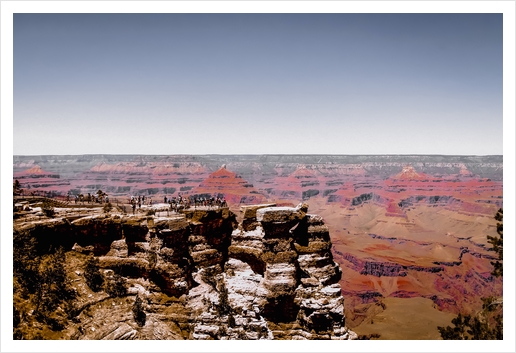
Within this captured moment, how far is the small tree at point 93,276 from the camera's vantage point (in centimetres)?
1809

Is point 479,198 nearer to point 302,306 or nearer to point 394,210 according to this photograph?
point 394,210

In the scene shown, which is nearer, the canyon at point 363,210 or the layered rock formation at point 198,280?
the layered rock formation at point 198,280

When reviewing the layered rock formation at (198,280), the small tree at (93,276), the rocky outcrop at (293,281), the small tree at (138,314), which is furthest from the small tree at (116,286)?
the rocky outcrop at (293,281)

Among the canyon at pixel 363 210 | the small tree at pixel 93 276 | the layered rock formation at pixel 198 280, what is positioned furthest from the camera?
the canyon at pixel 363 210

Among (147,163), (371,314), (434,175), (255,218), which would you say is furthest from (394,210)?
(255,218)

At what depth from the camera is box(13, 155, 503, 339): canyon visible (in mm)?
30966

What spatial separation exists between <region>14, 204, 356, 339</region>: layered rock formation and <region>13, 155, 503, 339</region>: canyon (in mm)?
176

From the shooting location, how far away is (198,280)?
65.9ft

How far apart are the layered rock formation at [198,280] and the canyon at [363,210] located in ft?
0.58

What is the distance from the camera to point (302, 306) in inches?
722

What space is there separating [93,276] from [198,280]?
4.87m

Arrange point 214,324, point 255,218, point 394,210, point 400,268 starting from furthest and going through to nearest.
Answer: point 394,210 → point 400,268 → point 255,218 → point 214,324

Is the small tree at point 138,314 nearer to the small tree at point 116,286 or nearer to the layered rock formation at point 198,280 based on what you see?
the layered rock formation at point 198,280

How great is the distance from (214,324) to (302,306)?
159 inches
